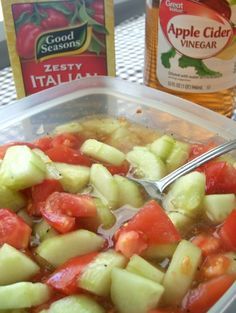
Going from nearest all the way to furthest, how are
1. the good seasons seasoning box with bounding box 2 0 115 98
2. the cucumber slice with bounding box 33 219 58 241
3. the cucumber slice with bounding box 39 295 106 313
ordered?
the cucumber slice with bounding box 39 295 106 313 → the cucumber slice with bounding box 33 219 58 241 → the good seasons seasoning box with bounding box 2 0 115 98

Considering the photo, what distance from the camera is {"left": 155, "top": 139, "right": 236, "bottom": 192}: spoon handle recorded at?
798mm

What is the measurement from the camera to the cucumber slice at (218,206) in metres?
0.74

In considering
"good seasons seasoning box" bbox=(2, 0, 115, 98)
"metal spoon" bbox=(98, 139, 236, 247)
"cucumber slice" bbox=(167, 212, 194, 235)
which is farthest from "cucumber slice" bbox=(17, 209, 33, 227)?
"good seasons seasoning box" bbox=(2, 0, 115, 98)

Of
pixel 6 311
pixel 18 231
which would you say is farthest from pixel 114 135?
pixel 6 311

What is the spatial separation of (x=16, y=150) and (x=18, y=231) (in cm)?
16

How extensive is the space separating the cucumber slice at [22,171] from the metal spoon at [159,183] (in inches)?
5.0

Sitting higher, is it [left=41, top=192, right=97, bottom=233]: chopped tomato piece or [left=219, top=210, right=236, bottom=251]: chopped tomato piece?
[left=41, top=192, right=97, bottom=233]: chopped tomato piece

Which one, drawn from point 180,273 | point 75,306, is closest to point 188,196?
point 180,273

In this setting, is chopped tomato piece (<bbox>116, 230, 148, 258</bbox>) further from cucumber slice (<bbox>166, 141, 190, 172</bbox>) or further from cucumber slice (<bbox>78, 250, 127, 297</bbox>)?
cucumber slice (<bbox>166, 141, 190, 172</bbox>)

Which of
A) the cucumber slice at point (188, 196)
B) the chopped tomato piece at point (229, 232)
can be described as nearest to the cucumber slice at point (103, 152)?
the cucumber slice at point (188, 196)

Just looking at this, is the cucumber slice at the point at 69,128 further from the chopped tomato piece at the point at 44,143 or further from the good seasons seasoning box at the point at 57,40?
the good seasons seasoning box at the point at 57,40

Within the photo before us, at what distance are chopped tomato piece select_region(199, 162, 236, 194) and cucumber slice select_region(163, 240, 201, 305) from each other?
0.16 metres

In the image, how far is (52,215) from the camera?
2.29 ft

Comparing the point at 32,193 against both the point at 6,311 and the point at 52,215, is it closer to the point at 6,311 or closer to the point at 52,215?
the point at 52,215
